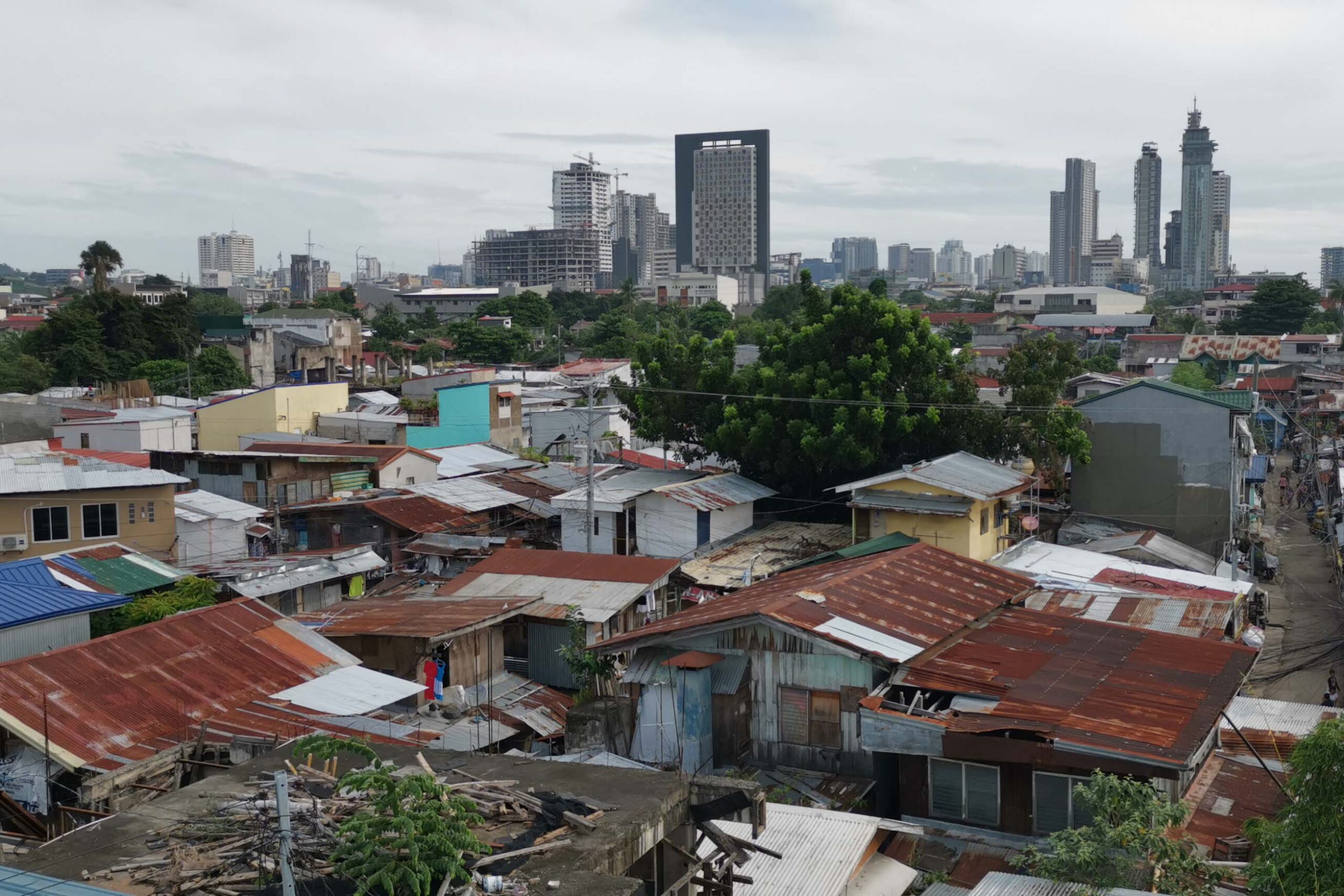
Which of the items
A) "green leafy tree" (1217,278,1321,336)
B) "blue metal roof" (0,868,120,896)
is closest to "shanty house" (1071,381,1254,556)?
"blue metal roof" (0,868,120,896)

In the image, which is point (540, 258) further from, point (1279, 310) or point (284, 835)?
point (284, 835)

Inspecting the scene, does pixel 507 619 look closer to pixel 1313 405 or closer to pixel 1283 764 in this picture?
pixel 1283 764

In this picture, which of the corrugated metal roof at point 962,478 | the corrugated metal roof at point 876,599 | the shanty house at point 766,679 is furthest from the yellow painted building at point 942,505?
the shanty house at point 766,679

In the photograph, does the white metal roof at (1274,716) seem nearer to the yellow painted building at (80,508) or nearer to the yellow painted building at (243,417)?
the yellow painted building at (80,508)

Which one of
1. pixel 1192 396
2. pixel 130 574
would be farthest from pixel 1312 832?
pixel 1192 396

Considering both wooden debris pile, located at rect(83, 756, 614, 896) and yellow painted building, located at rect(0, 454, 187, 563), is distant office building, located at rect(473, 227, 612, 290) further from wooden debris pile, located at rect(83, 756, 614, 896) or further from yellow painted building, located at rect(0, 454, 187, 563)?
wooden debris pile, located at rect(83, 756, 614, 896)

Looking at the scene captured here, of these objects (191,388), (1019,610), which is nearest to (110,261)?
(191,388)
